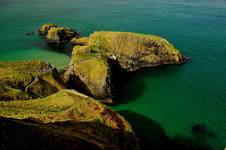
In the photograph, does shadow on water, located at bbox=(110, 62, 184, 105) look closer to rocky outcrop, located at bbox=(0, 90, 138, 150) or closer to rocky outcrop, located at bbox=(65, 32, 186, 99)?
rocky outcrop, located at bbox=(65, 32, 186, 99)

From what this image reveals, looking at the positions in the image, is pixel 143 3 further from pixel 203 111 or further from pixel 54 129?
pixel 54 129

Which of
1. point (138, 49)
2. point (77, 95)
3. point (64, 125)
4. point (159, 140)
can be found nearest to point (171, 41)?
point (138, 49)

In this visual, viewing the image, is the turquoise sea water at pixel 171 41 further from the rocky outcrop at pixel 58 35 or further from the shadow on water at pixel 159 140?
the rocky outcrop at pixel 58 35

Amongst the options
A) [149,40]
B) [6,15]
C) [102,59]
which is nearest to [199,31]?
[149,40]

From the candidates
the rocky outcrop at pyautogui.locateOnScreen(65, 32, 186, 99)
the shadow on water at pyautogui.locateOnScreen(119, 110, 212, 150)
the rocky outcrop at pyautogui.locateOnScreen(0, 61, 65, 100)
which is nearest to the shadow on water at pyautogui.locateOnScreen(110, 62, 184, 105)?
the rocky outcrop at pyautogui.locateOnScreen(65, 32, 186, 99)

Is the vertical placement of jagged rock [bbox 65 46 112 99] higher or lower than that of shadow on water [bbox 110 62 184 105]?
higher

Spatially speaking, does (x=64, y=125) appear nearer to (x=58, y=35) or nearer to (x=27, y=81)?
(x=27, y=81)

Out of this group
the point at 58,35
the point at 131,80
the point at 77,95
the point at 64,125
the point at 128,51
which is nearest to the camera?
the point at 64,125
